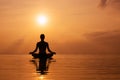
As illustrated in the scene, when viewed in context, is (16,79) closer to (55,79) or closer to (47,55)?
(55,79)

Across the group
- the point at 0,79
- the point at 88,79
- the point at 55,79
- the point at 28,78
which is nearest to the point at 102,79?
the point at 88,79

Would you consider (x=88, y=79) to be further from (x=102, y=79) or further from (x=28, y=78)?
(x=28, y=78)

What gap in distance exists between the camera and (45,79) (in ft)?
39.7

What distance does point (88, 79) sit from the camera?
39.5 ft

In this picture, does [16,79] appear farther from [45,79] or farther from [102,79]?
[102,79]

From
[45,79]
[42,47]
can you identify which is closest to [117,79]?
[45,79]

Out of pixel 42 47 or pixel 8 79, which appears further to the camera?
pixel 42 47

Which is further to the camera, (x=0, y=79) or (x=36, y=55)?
(x=36, y=55)

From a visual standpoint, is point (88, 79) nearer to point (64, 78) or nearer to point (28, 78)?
point (64, 78)

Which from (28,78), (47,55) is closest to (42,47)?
(47,55)

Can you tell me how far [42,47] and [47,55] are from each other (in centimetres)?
75

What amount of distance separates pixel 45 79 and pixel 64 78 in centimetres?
57

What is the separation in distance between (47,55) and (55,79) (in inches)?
591

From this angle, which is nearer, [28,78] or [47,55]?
[28,78]
